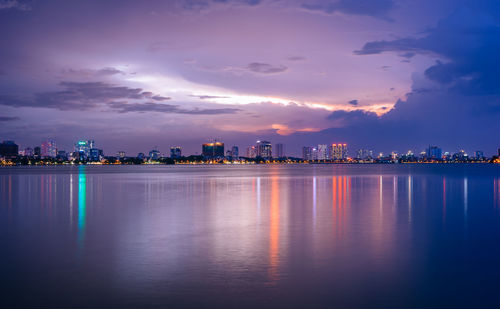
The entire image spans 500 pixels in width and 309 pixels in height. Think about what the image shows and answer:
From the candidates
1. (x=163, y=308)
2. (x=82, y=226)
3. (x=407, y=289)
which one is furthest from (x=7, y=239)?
(x=407, y=289)

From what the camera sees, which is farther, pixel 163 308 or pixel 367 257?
pixel 367 257

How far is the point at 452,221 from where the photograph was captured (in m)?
21.4

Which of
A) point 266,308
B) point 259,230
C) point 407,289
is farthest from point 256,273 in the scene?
point 259,230

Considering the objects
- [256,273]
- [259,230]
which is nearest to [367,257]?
[256,273]

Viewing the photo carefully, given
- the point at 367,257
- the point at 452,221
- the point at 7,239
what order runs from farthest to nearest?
the point at 452,221 < the point at 7,239 < the point at 367,257

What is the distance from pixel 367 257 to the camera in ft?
42.7

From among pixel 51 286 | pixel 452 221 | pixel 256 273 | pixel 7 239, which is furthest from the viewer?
pixel 452 221

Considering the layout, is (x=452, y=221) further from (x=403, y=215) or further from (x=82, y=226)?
(x=82, y=226)

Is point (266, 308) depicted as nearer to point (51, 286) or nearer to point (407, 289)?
point (407, 289)

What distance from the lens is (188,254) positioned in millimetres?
13234

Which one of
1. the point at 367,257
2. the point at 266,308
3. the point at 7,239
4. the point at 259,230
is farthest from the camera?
the point at 259,230

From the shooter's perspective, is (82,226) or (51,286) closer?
(51,286)

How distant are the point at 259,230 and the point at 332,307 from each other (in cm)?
907

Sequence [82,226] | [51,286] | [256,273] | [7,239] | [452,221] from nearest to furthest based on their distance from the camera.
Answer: [51,286] → [256,273] → [7,239] → [82,226] → [452,221]
